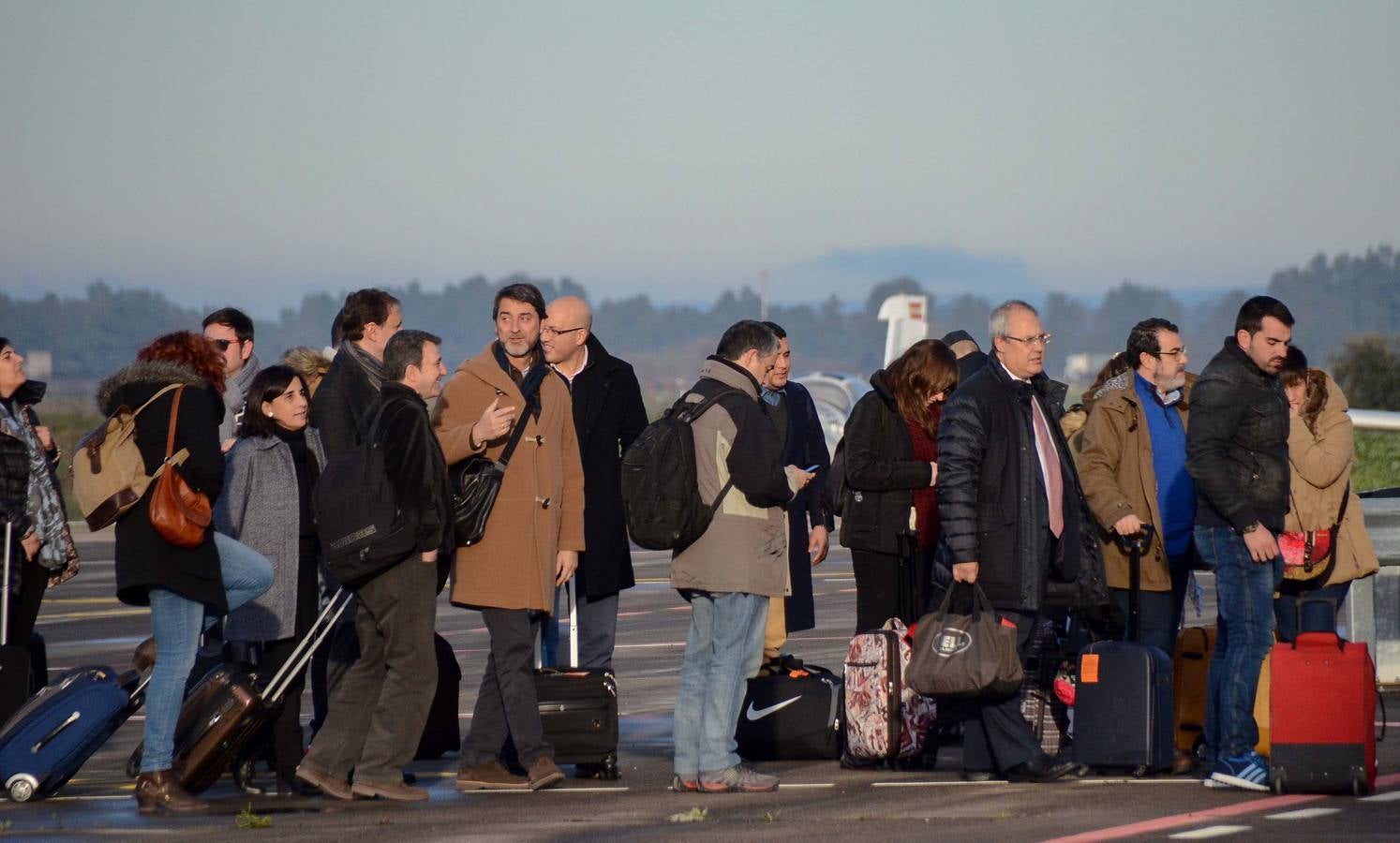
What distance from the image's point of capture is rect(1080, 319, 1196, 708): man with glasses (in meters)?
9.13

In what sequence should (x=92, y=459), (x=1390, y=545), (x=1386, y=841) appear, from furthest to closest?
1. (x=1390, y=545)
2. (x=92, y=459)
3. (x=1386, y=841)

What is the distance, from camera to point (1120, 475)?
365 inches

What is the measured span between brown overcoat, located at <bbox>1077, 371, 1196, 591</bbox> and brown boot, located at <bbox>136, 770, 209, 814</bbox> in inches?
170

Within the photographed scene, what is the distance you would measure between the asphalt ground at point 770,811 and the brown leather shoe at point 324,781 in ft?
0.16

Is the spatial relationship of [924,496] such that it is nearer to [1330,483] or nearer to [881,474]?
[881,474]

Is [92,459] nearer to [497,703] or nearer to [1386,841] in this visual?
[497,703]

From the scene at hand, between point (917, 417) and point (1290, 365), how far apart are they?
77.0 inches

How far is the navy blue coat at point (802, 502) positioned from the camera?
10508 millimetres

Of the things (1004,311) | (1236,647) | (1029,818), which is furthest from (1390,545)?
(1029,818)

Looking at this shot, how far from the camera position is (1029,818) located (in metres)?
7.43

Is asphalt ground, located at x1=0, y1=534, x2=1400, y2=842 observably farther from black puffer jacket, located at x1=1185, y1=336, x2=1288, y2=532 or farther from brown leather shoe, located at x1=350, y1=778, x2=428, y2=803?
black puffer jacket, located at x1=1185, y1=336, x2=1288, y2=532

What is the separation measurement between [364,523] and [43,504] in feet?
6.97

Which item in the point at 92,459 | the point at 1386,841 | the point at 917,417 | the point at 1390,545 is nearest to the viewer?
the point at 1386,841

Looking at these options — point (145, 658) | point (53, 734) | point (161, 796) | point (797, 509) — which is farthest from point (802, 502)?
point (53, 734)
